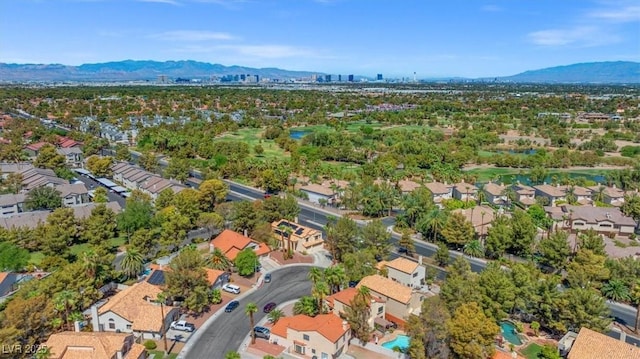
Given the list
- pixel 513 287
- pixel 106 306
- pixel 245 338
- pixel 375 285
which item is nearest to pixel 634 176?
pixel 513 287

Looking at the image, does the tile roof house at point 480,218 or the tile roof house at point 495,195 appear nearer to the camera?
the tile roof house at point 480,218

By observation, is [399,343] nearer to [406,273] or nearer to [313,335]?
[313,335]

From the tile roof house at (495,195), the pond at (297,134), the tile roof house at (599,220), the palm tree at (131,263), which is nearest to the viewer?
the palm tree at (131,263)

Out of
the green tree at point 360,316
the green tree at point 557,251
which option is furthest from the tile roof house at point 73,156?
the green tree at point 557,251

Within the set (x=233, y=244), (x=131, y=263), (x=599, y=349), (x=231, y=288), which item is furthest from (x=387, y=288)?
(x=131, y=263)

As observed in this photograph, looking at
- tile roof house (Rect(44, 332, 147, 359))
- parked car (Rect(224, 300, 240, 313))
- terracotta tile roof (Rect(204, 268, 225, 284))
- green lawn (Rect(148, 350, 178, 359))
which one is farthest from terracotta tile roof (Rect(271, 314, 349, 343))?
tile roof house (Rect(44, 332, 147, 359))

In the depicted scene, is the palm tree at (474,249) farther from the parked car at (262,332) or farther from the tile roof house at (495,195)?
the parked car at (262,332)

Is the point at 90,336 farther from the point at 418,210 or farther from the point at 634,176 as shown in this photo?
the point at 634,176
